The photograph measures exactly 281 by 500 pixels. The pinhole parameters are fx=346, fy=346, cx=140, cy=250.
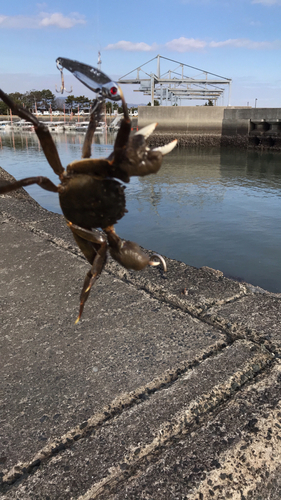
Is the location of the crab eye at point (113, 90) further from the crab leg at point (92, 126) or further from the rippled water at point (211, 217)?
the rippled water at point (211, 217)

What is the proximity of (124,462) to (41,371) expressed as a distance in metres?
0.98

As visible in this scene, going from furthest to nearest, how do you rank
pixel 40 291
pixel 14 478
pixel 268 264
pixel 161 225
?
pixel 161 225 < pixel 268 264 < pixel 40 291 < pixel 14 478

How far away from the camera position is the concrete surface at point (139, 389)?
183 cm

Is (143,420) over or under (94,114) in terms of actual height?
under

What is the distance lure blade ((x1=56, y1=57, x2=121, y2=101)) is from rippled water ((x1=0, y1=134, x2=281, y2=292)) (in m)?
6.87

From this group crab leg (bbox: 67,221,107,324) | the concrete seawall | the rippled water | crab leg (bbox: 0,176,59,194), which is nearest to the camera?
crab leg (bbox: 0,176,59,194)

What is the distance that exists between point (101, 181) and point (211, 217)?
36.6 ft

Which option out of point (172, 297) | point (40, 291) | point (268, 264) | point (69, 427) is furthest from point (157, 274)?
point (268, 264)

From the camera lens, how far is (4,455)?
1942mm

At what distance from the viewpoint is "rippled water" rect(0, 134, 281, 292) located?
29.3 ft

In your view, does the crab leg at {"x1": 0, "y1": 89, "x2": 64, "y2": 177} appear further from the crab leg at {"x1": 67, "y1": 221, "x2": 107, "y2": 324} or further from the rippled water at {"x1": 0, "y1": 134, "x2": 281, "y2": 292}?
the rippled water at {"x1": 0, "y1": 134, "x2": 281, "y2": 292}

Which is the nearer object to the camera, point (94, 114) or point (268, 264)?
point (94, 114)

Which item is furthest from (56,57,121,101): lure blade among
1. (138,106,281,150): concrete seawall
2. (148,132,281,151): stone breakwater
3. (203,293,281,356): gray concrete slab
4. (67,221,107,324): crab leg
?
(138,106,281,150): concrete seawall

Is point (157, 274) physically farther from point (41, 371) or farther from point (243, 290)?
point (41, 371)
